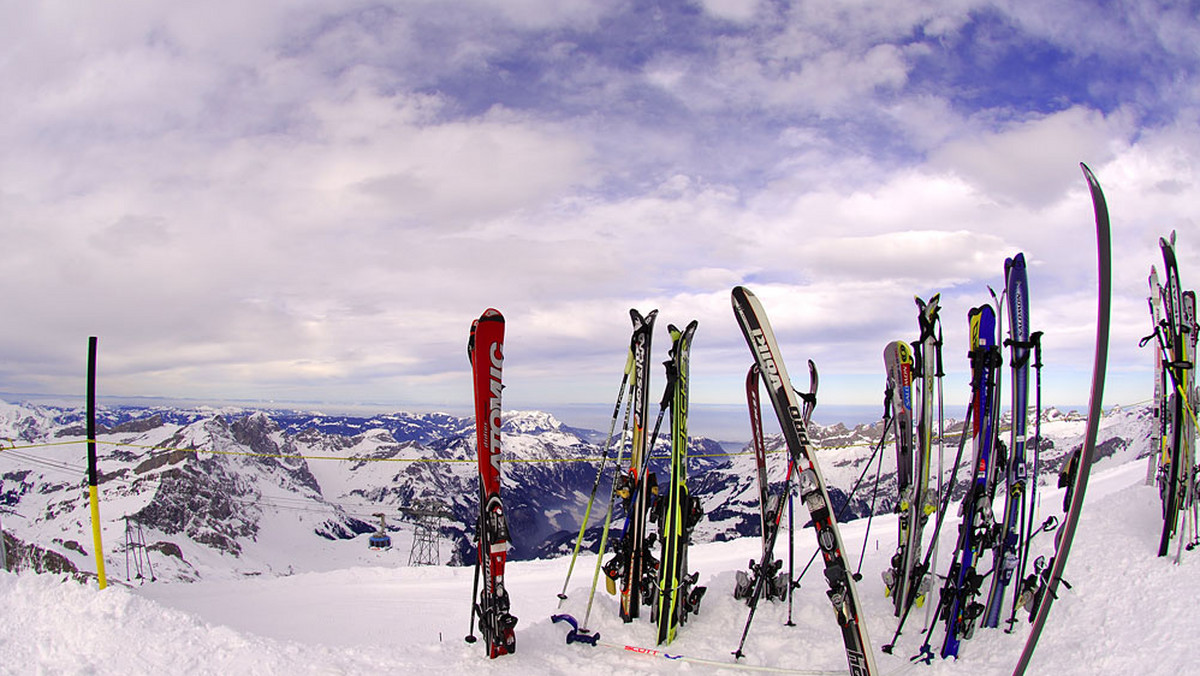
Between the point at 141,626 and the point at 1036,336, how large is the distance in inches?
275

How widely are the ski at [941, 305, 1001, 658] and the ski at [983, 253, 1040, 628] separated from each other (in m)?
0.11

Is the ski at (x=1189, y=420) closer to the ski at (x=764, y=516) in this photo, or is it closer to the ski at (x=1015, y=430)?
the ski at (x=1015, y=430)

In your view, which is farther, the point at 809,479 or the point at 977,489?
the point at 977,489

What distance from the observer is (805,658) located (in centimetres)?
468

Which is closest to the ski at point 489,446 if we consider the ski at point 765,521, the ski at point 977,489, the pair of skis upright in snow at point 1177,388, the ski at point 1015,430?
the ski at point 765,521

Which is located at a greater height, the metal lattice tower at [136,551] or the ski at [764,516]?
the ski at [764,516]

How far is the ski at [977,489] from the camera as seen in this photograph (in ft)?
14.9

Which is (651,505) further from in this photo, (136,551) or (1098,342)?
(136,551)

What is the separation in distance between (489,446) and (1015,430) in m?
4.05

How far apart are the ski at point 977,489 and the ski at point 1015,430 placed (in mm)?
108

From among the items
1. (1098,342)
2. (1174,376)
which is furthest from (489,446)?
(1174,376)

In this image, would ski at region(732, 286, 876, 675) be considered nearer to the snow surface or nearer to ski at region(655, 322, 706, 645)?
the snow surface

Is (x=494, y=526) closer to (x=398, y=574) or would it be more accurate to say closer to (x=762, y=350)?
(x=762, y=350)

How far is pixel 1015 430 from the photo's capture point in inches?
194
